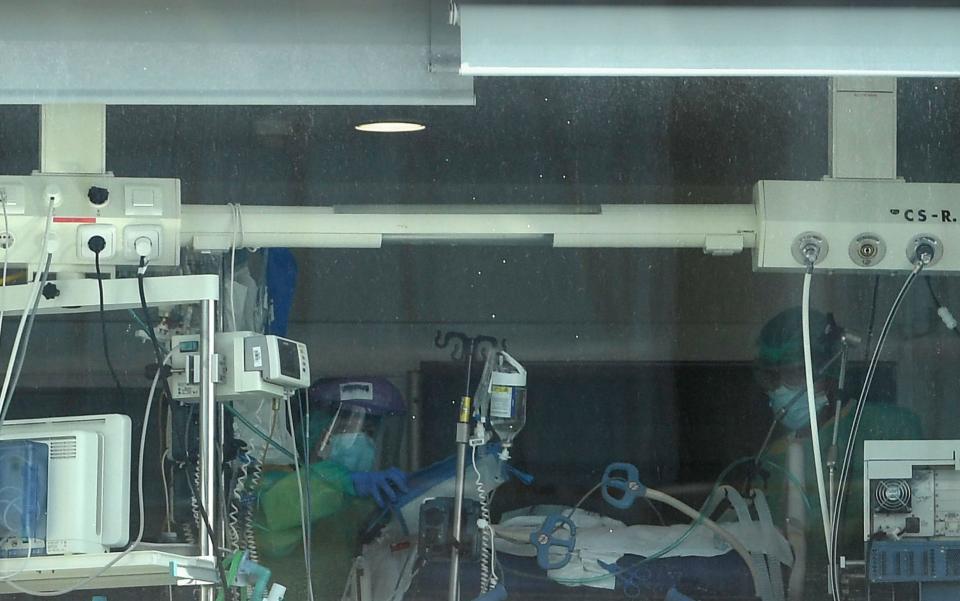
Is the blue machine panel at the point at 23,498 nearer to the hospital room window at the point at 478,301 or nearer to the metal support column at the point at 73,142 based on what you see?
the hospital room window at the point at 478,301

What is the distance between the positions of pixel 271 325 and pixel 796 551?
61.8 inches

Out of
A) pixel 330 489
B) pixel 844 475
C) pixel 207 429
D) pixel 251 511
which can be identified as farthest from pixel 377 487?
pixel 844 475

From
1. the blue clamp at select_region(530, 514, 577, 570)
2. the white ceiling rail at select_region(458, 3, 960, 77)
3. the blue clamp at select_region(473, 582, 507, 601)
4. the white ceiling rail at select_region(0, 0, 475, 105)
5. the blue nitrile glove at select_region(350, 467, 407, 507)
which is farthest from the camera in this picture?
the blue nitrile glove at select_region(350, 467, 407, 507)

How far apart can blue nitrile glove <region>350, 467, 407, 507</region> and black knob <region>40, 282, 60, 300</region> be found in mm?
1140

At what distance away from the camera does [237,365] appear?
8.55 ft

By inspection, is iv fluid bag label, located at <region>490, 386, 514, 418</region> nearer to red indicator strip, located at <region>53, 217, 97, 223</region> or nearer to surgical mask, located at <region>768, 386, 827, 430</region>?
surgical mask, located at <region>768, 386, 827, 430</region>

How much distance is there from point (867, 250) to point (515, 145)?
5.66ft

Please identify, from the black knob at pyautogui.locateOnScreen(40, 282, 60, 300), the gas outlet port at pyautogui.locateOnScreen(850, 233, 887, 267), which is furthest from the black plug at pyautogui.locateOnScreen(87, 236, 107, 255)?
the gas outlet port at pyautogui.locateOnScreen(850, 233, 887, 267)

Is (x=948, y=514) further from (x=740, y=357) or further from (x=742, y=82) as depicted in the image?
(x=742, y=82)

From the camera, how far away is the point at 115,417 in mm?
2502

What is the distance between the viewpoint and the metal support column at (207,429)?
244 cm

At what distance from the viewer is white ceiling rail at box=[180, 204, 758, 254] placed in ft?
9.29

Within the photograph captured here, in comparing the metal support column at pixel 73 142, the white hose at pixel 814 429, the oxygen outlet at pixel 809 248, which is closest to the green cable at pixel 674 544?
the white hose at pixel 814 429

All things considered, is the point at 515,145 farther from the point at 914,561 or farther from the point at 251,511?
the point at 914,561
